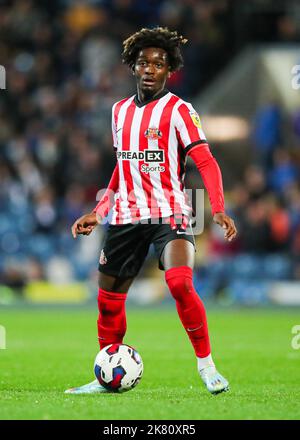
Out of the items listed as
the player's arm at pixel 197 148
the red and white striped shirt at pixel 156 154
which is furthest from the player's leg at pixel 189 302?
the player's arm at pixel 197 148

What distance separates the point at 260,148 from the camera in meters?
17.0

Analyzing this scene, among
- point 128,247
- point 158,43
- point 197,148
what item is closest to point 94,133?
point 158,43

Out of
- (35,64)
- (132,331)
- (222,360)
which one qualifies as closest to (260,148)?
(35,64)

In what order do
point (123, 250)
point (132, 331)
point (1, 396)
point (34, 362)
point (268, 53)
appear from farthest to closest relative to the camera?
point (268, 53)
point (132, 331)
point (34, 362)
point (123, 250)
point (1, 396)

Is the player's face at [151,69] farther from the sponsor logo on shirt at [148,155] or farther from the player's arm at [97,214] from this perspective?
the player's arm at [97,214]

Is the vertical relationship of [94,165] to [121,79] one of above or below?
below

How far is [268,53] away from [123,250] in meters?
11.9

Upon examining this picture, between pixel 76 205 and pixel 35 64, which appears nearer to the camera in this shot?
pixel 76 205

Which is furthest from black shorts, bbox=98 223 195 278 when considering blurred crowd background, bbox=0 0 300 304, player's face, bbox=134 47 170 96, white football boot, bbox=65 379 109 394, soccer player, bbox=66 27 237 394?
blurred crowd background, bbox=0 0 300 304

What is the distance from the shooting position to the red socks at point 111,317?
22.3ft

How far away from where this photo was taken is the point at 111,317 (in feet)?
22.5

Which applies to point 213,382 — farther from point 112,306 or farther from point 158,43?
point 158,43

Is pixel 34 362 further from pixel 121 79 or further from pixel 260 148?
pixel 121 79

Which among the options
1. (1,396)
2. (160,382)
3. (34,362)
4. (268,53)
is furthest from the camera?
(268,53)
